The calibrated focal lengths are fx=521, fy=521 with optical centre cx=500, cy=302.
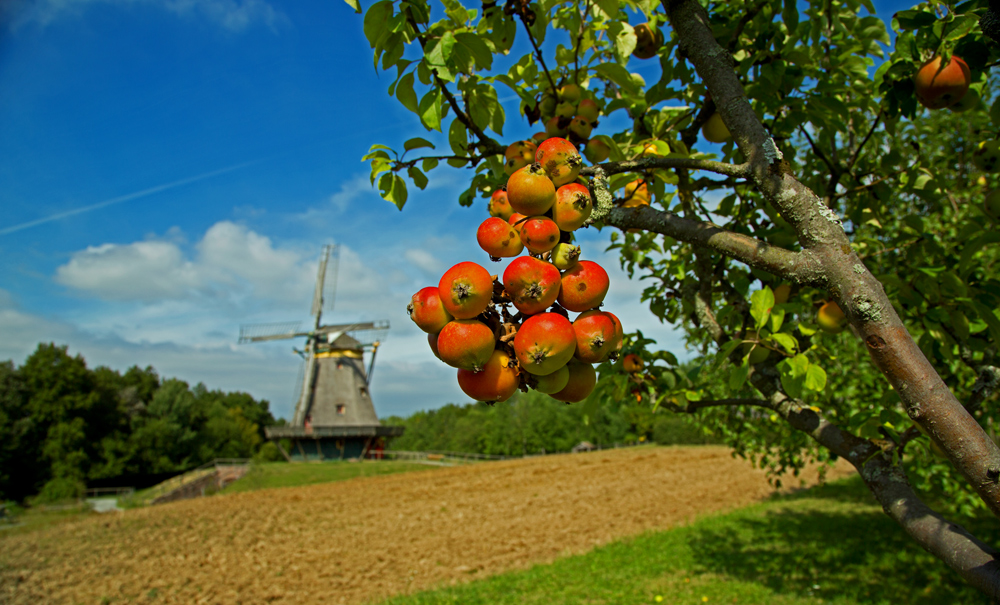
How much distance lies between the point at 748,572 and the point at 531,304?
409 inches

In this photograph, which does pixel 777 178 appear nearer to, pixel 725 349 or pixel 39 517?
pixel 725 349

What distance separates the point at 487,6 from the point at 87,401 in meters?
49.0

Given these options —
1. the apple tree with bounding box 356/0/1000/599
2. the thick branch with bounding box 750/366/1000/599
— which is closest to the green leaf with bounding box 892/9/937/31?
the apple tree with bounding box 356/0/1000/599

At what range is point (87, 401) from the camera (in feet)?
129

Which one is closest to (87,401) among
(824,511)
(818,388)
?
(824,511)

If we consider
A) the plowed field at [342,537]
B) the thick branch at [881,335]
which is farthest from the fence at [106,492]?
the thick branch at [881,335]

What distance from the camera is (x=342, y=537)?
1438 centimetres

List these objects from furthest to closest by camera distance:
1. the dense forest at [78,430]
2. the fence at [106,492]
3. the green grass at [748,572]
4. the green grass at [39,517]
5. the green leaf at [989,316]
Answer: the dense forest at [78,430]
the fence at [106,492]
the green grass at [39,517]
the green grass at [748,572]
the green leaf at [989,316]

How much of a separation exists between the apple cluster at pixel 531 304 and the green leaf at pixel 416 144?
111 cm

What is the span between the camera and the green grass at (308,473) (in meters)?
29.5

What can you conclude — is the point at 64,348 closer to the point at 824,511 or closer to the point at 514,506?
the point at 514,506

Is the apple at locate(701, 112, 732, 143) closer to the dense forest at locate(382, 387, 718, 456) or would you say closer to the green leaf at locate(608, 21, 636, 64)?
the green leaf at locate(608, 21, 636, 64)

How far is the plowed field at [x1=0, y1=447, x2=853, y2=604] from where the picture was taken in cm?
1054

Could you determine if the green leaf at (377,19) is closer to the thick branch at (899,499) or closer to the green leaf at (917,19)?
the green leaf at (917,19)
